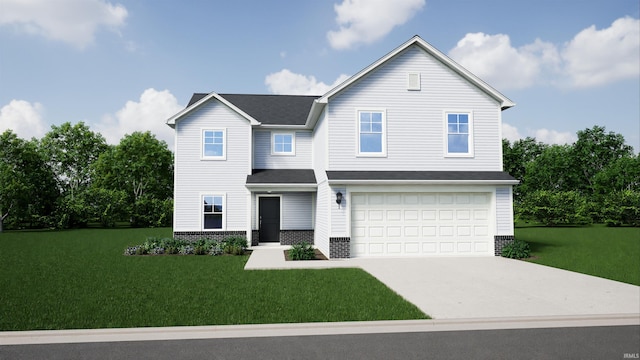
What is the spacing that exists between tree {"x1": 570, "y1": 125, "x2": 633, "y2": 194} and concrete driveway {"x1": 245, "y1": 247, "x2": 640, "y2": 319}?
49.9 metres

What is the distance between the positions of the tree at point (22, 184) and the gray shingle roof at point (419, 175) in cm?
2966

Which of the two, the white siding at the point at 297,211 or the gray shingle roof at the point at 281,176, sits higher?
the gray shingle roof at the point at 281,176

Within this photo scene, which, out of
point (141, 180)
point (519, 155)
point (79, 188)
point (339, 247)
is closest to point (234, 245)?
point (339, 247)

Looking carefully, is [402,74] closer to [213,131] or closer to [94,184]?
[213,131]

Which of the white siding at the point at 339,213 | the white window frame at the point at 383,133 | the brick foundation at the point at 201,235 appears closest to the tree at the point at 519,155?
the white window frame at the point at 383,133

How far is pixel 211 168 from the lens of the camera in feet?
63.9

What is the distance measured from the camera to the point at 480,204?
15.6 m

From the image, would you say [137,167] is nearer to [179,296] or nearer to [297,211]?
[297,211]

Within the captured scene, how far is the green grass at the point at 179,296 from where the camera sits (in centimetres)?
686

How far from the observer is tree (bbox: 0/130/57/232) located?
1257 inches

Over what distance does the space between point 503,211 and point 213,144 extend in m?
13.0

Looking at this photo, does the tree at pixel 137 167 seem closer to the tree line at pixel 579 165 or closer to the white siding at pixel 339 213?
the white siding at pixel 339 213

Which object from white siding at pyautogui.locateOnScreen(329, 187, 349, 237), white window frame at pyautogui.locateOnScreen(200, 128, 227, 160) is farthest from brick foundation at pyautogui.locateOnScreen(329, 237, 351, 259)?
white window frame at pyautogui.locateOnScreen(200, 128, 227, 160)

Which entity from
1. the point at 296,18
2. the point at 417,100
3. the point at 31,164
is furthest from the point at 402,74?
the point at 31,164
